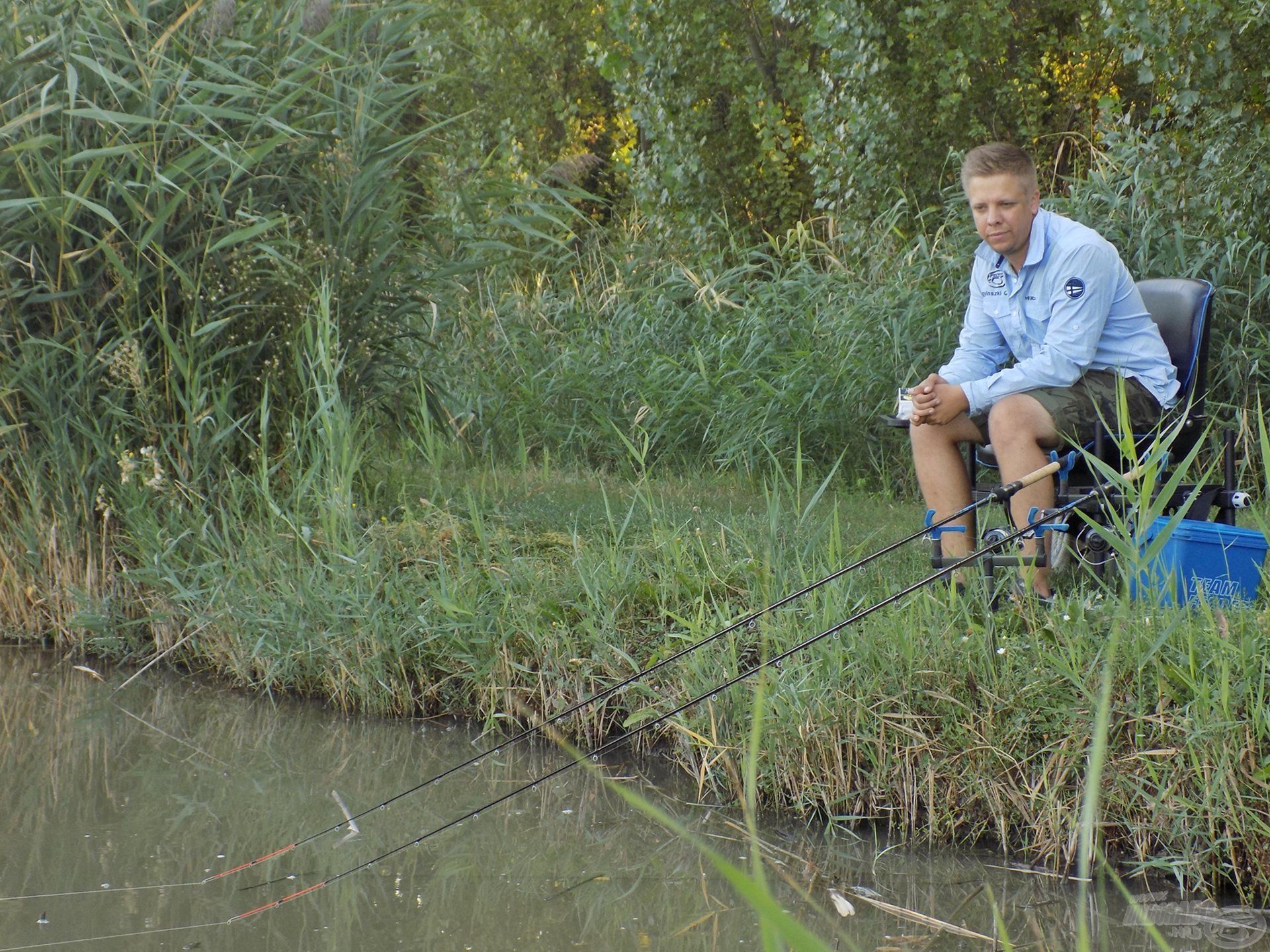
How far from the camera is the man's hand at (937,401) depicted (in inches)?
148

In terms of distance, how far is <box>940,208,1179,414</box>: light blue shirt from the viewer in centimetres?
371

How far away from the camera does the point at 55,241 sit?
4402 millimetres

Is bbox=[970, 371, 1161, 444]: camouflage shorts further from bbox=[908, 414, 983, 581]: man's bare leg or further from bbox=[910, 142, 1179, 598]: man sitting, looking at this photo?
bbox=[908, 414, 983, 581]: man's bare leg

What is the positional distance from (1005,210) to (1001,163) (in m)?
0.13

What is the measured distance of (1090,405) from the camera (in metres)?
3.75

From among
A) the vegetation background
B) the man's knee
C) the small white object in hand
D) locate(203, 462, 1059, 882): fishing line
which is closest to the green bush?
the vegetation background

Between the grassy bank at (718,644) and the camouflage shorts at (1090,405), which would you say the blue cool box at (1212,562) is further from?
the camouflage shorts at (1090,405)

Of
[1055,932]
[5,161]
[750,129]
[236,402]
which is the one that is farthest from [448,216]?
[750,129]

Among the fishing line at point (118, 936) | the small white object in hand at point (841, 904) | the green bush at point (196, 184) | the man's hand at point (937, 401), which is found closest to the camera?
the fishing line at point (118, 936)

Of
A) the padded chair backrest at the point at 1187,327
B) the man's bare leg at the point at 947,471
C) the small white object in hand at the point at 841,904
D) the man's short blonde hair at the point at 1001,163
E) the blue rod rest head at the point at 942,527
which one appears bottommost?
the small white object in hand at the point at 841,904

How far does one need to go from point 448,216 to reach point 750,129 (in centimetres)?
495

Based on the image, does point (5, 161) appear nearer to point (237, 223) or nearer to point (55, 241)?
point (55, 241)

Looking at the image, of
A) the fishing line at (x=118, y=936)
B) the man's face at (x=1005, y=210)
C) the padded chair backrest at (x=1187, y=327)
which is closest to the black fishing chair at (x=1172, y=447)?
the padded chair backrest at (x=1187, y=327)

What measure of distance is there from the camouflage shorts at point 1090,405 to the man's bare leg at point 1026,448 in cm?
3
